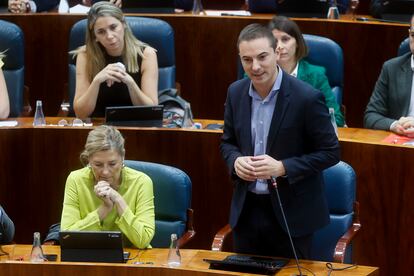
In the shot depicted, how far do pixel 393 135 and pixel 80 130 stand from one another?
1390 millimetres

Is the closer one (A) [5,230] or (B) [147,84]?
(A) [5,230]

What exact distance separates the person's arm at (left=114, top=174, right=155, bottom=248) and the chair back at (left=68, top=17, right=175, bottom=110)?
1.62 meters

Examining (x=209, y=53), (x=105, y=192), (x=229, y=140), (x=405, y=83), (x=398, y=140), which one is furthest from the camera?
(x=209, y=53)

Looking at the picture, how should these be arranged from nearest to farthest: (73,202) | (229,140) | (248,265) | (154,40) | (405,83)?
(248,265) < (229,140) < (73,202) < (405,83) < (154,40)


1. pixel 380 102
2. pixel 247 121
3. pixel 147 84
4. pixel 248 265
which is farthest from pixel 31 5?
pixel 248 265

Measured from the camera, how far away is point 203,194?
192 inches

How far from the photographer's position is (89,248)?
3.70 metres

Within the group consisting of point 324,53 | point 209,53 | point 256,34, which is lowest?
point 209,53

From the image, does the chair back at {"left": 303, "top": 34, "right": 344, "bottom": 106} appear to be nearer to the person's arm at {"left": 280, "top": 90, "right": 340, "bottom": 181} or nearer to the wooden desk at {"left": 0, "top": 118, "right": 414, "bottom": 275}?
the wooden desk at {"left": 0, "top": 118, "right": 414, "bottom": 275}

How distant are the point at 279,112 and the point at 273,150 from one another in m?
0.13

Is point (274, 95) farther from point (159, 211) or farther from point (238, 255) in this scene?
point (159, 211)

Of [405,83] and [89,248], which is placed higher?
[405,83]

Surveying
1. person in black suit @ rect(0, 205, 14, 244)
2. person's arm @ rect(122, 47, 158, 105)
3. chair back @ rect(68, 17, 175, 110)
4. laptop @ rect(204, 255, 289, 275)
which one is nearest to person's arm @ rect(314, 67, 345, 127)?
person's arm @ rect(122, 47, 158, 105)

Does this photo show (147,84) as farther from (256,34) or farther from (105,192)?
(256,34)
